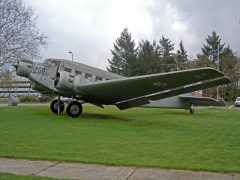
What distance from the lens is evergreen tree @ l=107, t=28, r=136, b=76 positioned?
286ft

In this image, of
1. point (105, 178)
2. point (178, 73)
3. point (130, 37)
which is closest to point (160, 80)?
point (178, 73)

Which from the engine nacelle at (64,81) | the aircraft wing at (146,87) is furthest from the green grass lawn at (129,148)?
the engine nacelle at (64,81)

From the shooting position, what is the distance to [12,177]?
5.95 m

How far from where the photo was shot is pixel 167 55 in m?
94.3

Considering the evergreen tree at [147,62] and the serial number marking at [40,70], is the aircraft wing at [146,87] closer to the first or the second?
the serial number marking at [40,70]

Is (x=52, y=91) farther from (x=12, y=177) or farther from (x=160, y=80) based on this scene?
(x=12, y=177)

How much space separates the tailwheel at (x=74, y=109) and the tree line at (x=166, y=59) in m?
50.4

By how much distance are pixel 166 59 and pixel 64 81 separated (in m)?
74.2

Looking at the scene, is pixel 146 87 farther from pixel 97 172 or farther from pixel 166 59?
pixel 166 59

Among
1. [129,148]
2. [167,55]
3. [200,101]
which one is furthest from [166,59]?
[129,148]

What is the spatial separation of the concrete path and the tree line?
61.1 meters

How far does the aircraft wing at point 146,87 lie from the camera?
15305mm

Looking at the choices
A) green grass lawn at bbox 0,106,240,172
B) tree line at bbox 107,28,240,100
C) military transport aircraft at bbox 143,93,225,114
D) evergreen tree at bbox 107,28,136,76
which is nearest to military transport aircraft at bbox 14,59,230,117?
green grass lawn at bbox 0,106,240,172

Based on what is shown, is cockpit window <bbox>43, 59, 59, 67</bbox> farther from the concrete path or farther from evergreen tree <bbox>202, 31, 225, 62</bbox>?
evergreen tree <bbox>202, 31, 225, 62</bbox>
